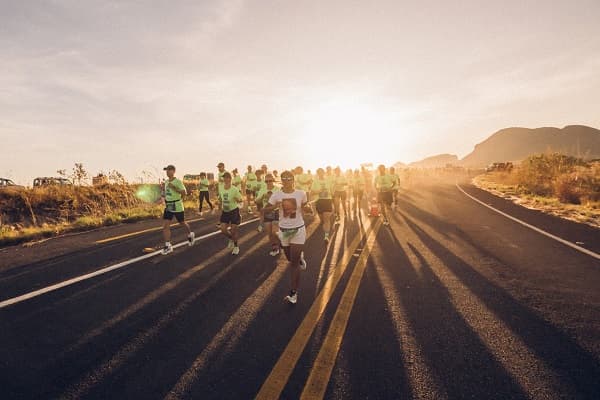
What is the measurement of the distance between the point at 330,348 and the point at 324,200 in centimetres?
648

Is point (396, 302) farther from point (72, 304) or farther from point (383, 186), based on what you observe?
point (383, 186)

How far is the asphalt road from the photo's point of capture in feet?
8.71

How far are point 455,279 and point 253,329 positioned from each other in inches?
146

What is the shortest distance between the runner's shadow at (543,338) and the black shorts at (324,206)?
176 inches

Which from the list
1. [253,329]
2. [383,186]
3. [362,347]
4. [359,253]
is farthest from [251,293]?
[383,186]

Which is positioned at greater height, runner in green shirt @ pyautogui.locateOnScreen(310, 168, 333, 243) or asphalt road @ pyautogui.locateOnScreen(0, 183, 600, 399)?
runner in green shirt @ pyautogui.locateOnScreen(310, 168, 333, 243)

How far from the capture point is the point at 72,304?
4.37 m

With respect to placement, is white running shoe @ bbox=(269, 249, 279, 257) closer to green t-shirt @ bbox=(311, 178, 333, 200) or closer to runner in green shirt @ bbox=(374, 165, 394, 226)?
green t-shirt @ bbox=(311, 178, 333, 200)

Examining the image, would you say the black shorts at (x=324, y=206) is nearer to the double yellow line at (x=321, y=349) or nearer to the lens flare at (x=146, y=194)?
the double yellow line at (x=321, y=349)

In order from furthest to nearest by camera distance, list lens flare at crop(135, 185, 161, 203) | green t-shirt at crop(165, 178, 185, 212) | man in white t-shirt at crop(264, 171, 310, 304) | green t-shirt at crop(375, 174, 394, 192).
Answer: lens flare at crop(135, 185, 161, 203), green t-shirt at crop(375, 174, 394, 192), green t-shirt at crop(165, 178, 185, 212), man in white t-shirt at crop(264, 171, 310, 304)

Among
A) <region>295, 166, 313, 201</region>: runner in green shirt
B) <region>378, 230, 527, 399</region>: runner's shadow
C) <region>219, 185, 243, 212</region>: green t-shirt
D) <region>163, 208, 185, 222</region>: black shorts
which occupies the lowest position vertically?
<region>378, 230, 527, 399</region>: runner's shadow

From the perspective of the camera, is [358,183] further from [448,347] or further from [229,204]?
[448,347]

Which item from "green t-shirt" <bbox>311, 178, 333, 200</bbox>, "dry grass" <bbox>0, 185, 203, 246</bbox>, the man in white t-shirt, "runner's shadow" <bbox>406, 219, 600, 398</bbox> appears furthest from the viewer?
"dry grass" <bbox>0, 185, 203, 246</bbox>

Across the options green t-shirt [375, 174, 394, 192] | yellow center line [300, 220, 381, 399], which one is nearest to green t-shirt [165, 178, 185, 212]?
yellow center line [300, 220, 381, 399]
